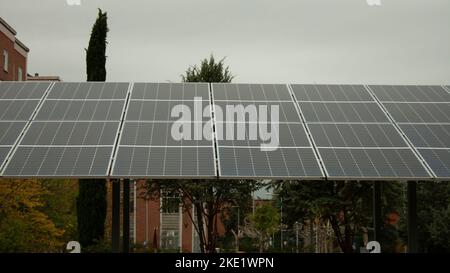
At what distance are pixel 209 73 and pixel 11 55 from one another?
36365 mm

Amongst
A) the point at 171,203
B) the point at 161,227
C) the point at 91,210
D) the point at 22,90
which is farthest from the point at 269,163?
the point at 161,227

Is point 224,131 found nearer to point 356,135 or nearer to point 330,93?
point 356,135

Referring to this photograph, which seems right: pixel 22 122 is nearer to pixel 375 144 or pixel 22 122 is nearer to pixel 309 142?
pixel 309 142

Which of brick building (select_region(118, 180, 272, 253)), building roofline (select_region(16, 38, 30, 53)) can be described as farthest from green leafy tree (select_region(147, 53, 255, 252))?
brick building (select_region(118, 180, 272, 253))

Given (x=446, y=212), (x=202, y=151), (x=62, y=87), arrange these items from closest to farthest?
(x=202, y=151), (x=62, y=87), (x=446, y=212)

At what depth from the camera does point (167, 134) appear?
17266mm

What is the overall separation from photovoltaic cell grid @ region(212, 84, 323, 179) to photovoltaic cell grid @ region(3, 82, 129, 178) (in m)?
3.02

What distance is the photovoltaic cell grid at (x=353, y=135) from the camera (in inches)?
619

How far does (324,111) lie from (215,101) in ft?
11.0

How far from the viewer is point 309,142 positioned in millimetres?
17062

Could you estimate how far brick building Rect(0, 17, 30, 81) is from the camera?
6163 centimetres

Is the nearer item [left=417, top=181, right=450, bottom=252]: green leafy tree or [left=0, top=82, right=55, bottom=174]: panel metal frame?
[left=0, top=82, right=55, bottom=174]: panel metal frame

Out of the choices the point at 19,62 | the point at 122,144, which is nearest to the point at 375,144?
the point at 122,144

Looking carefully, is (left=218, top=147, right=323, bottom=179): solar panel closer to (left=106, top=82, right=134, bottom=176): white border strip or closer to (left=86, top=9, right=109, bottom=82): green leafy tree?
(left=106, top=82, right=134, bottom=176): white border strip
